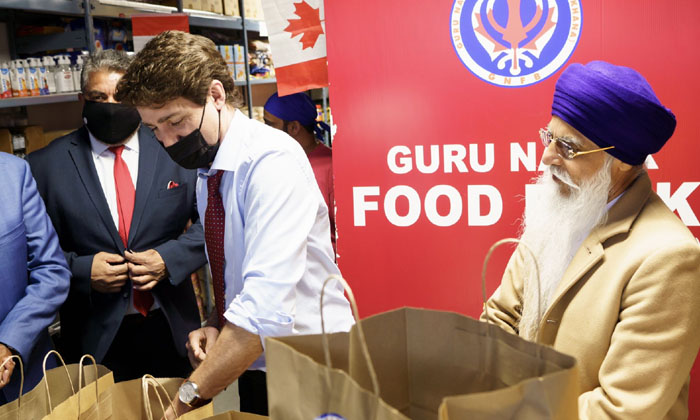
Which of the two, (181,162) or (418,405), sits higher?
(181,162)

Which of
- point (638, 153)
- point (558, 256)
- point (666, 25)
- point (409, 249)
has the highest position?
point (666, 25)

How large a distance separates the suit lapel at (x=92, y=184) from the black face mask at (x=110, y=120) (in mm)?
90

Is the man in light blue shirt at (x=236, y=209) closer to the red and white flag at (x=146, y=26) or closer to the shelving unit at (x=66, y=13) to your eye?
the shelving unit at (x=66, y=13)

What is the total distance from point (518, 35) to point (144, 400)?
5.21 feet

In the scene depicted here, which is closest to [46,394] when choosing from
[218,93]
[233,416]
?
[233,416]

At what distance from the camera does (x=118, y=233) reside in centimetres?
247

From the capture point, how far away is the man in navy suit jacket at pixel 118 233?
2418 mm

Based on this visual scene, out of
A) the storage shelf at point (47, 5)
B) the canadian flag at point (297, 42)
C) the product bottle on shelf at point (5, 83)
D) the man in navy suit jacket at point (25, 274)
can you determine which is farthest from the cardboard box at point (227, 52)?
the man in navy suit jacket at point (25, 274)

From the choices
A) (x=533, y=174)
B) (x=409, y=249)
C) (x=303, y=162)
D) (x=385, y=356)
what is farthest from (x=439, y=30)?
(x=385, y=356)

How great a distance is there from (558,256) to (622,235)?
17cm

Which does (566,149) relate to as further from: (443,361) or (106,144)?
(106,144)

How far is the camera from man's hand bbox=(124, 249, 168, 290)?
240 cm

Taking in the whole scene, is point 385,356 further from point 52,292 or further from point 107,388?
point 52,292

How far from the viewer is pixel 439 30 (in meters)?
2.22
